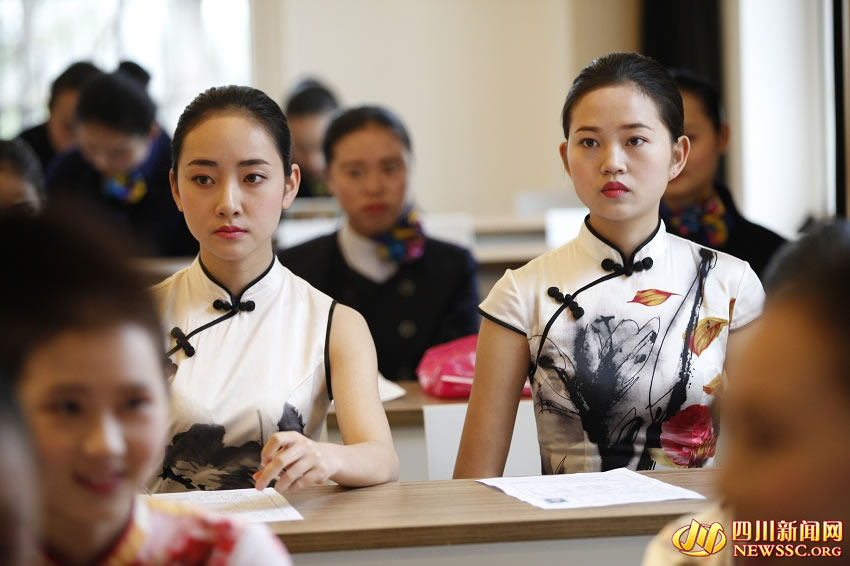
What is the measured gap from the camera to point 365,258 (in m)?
3.14

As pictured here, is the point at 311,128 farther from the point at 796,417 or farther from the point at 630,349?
the point at 796,417

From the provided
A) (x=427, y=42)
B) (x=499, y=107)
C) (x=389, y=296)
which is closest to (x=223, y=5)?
(x=427, y=42)

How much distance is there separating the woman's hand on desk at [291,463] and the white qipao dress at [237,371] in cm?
29

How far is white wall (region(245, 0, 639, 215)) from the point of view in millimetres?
7555

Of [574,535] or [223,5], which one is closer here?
[574,535]

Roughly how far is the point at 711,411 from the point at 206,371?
0.89 m

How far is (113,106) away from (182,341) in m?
2.15

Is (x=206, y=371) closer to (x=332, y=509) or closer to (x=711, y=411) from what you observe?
(x=332, y=509)

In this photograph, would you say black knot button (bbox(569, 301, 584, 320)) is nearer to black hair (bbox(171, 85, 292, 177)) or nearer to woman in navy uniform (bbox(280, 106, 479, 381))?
black hair (bbox(171, 85, 292, 177))

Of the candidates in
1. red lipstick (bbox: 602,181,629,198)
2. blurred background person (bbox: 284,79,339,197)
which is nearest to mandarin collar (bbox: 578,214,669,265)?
red lipstick (bbox: 602,181,629,198)

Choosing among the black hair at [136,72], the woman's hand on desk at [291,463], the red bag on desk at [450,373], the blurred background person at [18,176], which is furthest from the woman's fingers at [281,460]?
the black hair at [136,72]

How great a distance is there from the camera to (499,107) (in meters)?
7.64

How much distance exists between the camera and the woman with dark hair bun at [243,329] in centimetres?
180

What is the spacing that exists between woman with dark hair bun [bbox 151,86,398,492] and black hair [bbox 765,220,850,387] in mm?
985
